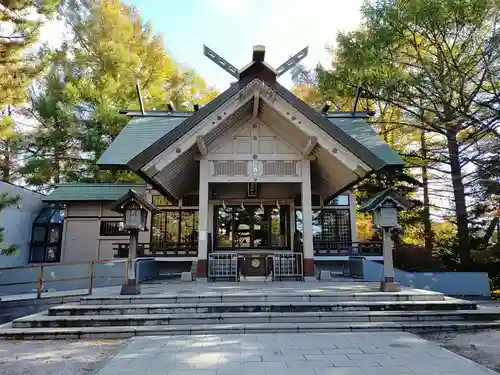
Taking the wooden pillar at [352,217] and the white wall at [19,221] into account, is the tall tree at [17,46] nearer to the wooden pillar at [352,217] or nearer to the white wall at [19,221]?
the white wall at [19,221]

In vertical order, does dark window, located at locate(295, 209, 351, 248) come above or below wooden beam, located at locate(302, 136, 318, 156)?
below

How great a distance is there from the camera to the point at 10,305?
27.2ft

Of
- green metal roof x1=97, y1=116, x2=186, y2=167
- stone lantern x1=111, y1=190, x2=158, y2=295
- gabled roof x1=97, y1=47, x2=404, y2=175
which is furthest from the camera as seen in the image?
green metal roof x1=97, y1=116, x2=186, y2=167

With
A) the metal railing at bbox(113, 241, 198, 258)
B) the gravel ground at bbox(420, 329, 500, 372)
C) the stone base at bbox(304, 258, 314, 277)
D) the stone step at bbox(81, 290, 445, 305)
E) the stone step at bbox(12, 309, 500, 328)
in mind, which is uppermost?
the metal railing at bbox(113, 241, 198, 258)

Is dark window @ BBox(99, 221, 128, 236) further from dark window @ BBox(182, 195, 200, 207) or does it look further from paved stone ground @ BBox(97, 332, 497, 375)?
paved stone ground @ BBox(97, 332, 497, 375)

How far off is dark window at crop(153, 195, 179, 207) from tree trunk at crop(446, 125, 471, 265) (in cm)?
1102

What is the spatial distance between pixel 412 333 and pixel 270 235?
23.9 feet

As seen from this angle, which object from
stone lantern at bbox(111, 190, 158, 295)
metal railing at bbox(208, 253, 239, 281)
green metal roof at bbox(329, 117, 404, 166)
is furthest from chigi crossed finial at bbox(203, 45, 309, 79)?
metal railing at bbox(208, 253, 239, 281)

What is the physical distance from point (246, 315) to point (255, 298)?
60cm

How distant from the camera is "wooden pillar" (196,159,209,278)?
944 centimetres

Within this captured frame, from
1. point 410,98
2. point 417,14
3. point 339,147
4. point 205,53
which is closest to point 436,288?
point 339,147

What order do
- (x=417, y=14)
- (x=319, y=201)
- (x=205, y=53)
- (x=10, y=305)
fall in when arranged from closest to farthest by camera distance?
(x=10, y=305)
(x=205, y=53)
(x=417, y=14)
(x=319, y=201)

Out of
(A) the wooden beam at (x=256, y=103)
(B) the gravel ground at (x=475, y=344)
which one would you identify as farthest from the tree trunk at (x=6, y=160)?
(B) the gravel ground at (x=475, y=344)

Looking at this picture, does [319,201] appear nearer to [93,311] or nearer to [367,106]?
[367,106]
